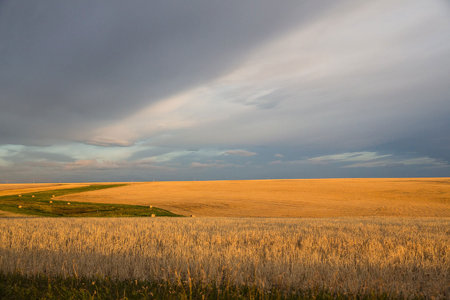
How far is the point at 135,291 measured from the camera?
177 inches

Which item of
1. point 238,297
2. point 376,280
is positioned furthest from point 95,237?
point 376,280

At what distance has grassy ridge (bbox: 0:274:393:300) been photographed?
435cm

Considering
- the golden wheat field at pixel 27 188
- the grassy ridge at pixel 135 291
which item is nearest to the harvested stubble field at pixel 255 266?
the grassy ridge at pixel 135 291

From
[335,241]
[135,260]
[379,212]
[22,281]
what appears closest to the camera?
[22,281]

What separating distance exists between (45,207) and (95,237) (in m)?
26.9

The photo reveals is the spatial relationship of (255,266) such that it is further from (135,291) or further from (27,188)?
(27,188)

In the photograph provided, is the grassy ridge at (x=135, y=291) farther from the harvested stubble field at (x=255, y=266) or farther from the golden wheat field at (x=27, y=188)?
the golden wheat field at (x=27, y=188)

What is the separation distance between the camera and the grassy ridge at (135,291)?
14.3 feet

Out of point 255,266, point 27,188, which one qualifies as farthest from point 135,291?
point 27,188

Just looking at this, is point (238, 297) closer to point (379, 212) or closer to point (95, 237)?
point (95, 237)

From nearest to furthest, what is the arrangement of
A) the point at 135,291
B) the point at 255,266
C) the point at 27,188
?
the point at 135,291 < the point at 255,266 < the point at 27,188

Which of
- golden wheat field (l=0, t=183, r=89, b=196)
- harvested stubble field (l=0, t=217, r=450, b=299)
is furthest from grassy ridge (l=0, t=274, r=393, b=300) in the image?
golden wheat field (l=0, t=183, r=89, b=196)

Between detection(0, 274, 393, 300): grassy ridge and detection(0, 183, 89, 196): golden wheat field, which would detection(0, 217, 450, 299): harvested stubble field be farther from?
detection(0, 183, 89, 196): golden wheat field

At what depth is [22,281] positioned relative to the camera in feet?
17.2
